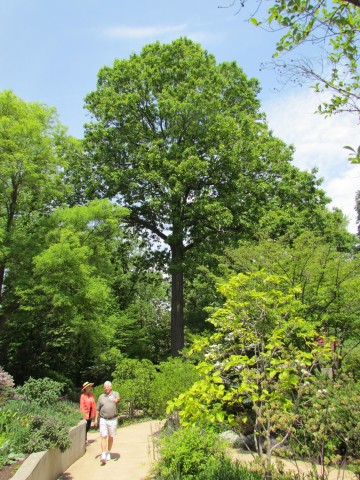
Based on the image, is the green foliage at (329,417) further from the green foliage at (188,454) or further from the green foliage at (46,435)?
the green foliage at (46,435)

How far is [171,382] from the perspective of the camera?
1055 cm

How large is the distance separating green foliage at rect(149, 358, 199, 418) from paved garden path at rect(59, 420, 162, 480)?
3.48 feet

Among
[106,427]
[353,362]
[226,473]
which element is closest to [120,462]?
[106,427]

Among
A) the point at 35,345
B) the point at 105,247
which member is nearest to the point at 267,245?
the point at 105,247

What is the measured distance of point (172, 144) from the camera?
1761 centimetres

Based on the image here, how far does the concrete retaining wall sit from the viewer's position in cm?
522

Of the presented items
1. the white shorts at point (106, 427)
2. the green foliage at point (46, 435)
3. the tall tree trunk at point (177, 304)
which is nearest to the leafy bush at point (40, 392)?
the white shorts at point (106, 427)

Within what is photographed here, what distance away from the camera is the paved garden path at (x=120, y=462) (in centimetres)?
687

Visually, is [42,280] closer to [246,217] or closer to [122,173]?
[122,173]

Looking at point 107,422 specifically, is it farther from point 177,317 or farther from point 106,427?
point 177,317

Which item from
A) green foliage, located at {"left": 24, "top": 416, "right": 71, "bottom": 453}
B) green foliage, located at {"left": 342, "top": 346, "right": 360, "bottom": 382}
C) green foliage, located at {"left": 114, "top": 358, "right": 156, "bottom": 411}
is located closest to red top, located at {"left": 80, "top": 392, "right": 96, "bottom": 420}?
green foliage, located at {"left": 24, "top": 416, "right": 71, "bottom": 453}

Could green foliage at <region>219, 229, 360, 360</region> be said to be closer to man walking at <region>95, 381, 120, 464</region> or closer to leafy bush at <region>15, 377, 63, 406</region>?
man walking at <region>95, 381, 120, 464</region>

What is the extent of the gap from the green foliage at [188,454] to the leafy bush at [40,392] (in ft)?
10.6

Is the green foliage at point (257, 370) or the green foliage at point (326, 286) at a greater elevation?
the green foliage at point (326, 286)
